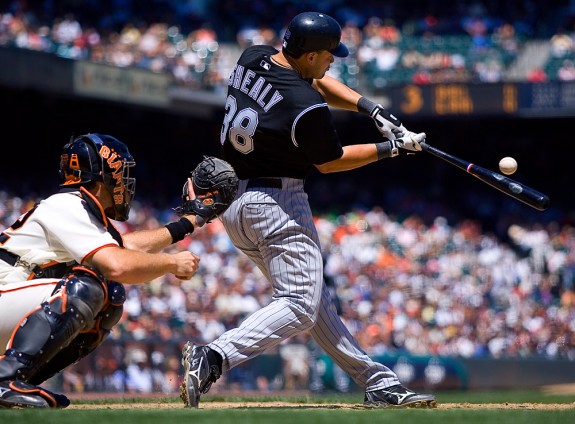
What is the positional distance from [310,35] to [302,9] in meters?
14.5

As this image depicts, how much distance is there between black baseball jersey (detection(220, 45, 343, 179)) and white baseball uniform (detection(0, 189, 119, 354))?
0.88 metres

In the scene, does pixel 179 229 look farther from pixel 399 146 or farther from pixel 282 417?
pixel 399 146

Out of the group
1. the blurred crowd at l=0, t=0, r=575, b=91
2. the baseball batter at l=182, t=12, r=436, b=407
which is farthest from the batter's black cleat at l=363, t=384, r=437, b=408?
the blurred crowd at l=0, t=0, r=575, b=91

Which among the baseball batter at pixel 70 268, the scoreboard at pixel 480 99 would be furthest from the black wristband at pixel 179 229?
the scoreboard at pixel 480 99

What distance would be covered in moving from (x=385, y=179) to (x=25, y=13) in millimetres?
6697

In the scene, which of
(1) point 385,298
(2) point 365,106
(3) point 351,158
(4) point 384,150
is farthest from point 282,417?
(1) point 385,298

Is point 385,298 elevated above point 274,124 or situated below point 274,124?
below

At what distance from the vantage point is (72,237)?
3.95 m

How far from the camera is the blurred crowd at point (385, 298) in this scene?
37.5 ft

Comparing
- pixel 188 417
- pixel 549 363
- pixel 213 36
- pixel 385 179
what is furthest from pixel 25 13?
pixel 188 417

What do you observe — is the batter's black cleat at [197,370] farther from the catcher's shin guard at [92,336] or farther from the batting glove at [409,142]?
the batting glove at [409,142]

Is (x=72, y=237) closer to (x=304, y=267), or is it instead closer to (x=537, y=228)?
(x=304, y=267)

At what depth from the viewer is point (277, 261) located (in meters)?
4.66

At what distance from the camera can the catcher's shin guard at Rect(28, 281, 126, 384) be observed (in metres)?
4.12
